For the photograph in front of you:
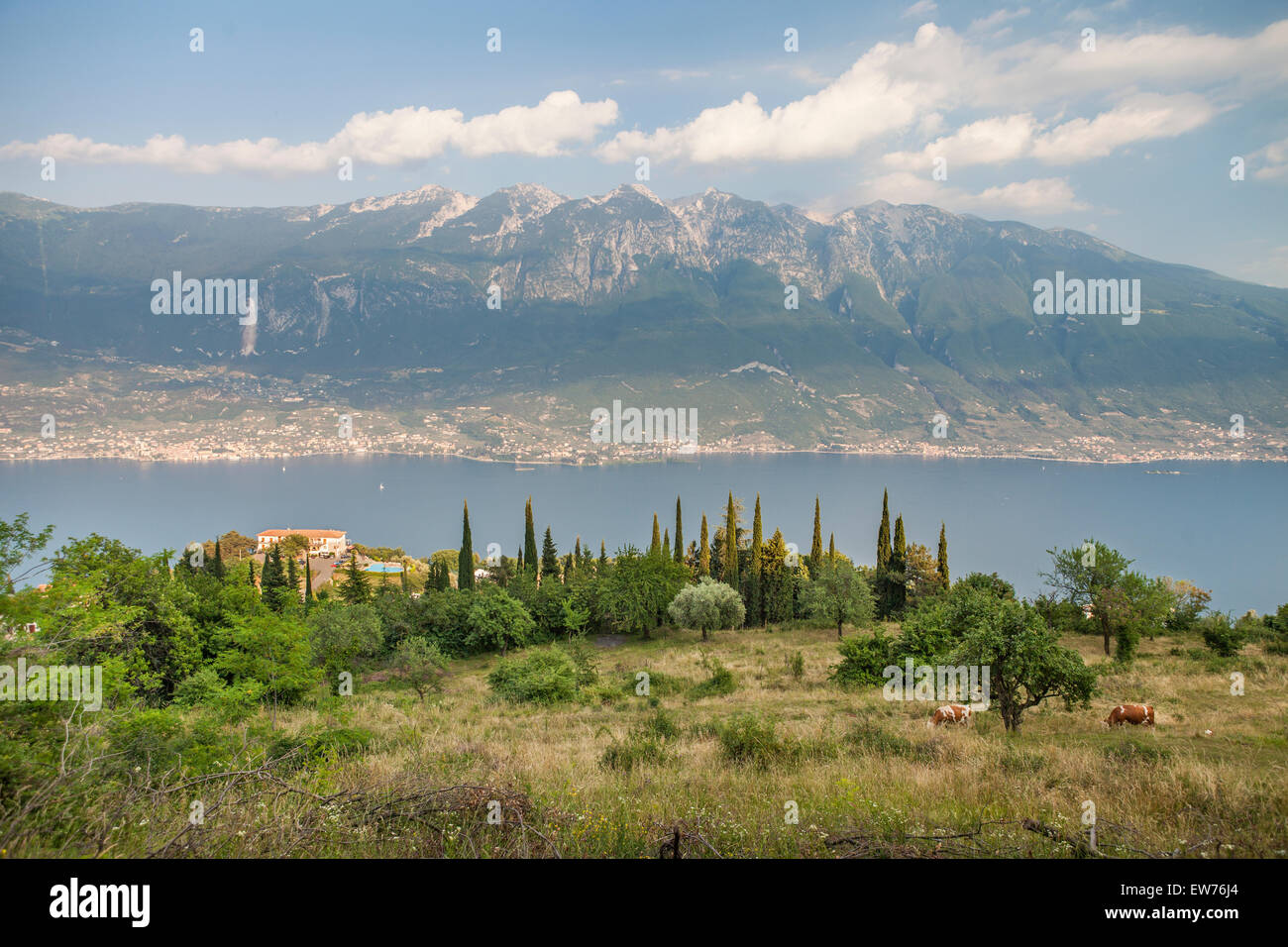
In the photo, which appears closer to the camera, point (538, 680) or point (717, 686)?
point (538, 680)

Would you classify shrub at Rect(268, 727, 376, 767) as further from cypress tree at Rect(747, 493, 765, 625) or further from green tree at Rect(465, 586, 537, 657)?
cypress tree at Rect(747, 493, 765, 625)

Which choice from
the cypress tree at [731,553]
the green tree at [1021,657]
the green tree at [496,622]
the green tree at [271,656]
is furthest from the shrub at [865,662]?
the cypress tree at [731,553]

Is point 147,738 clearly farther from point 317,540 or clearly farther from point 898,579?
point 317,540

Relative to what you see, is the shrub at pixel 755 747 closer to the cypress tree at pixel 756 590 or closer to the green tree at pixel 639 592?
the green tree at pixel 639 592

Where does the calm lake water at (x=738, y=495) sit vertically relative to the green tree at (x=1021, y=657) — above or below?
below

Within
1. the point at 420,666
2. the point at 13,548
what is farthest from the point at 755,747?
the point at 420,666
